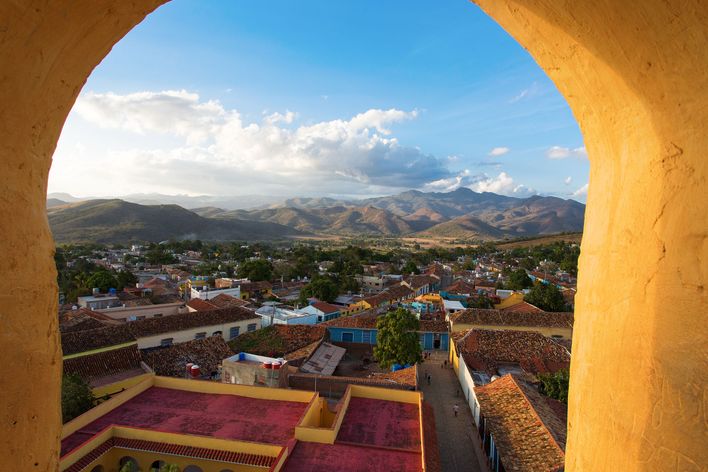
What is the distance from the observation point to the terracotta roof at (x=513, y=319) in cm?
2466

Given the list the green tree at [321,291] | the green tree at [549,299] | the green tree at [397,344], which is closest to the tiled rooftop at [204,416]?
the green tree at [397,344]

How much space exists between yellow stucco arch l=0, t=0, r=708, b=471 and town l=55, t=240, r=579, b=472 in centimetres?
767

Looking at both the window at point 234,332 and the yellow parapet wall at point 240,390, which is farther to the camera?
Answer: the window at point 234,332

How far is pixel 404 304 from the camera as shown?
36219 mm

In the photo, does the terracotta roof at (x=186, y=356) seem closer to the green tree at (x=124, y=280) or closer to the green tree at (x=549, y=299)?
the green tree at (x=124, y=280)

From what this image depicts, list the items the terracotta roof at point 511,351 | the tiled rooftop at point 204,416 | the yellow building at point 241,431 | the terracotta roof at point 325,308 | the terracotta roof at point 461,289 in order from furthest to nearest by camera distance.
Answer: the terracotta roof at point 461,289
the terracotta roof at point 325,308
the terracotta roof at point 511,351
the tiled rooftop at point 204,416
the yellow building at point 241,431

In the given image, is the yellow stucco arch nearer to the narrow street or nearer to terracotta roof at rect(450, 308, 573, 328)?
the narrow street

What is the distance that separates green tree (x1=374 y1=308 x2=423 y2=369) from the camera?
64.5 ft

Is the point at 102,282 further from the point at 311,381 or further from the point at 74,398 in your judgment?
the point at 311,381

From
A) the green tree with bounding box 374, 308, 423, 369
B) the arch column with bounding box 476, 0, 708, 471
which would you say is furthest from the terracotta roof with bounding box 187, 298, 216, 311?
the arch column with bounding box 476, 0, 708, 471

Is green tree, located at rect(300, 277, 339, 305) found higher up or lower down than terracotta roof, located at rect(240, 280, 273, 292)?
higher up

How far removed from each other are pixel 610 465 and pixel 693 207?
1.08m

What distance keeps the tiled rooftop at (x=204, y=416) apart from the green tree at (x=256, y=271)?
34.6 metres

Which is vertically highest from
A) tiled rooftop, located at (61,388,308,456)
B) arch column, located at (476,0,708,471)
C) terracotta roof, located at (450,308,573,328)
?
arch column, located at (476,0,708,471)
